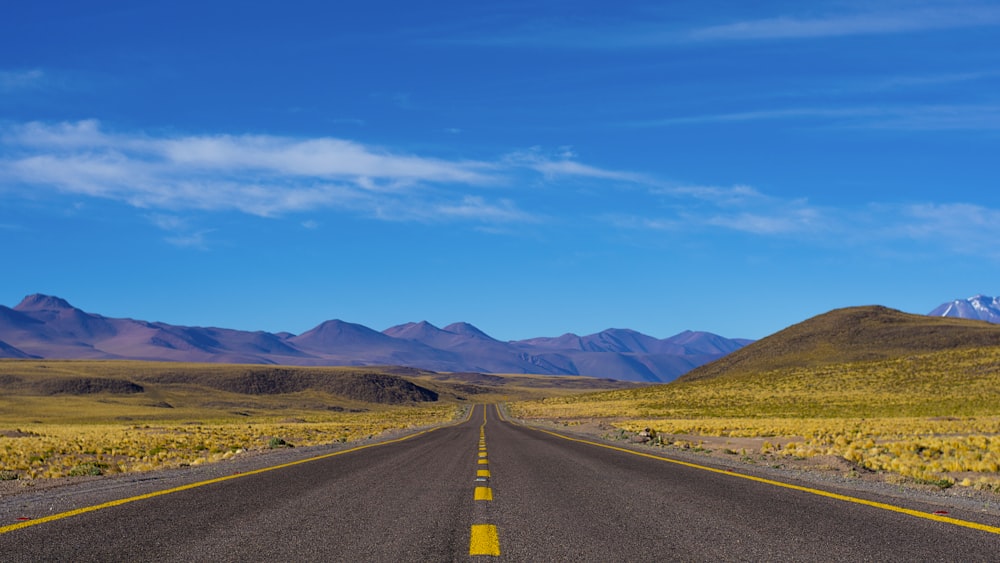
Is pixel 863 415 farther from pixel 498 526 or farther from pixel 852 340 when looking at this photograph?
pixel 852 340

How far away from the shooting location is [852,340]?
148 meters

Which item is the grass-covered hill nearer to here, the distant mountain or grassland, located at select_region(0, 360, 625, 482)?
the distant mountain

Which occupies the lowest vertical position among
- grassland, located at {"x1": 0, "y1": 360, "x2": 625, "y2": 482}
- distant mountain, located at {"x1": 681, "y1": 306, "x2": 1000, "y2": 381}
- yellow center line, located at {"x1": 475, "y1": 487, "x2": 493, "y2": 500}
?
grassland, located at {"x1": 0, "y1": 360, "x2": 625, "y2": 482}

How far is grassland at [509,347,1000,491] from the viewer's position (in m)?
21.8

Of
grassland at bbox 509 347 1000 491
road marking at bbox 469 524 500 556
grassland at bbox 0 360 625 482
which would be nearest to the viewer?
road marking at bbox 469 524 500 556

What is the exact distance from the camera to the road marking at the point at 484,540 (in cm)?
630

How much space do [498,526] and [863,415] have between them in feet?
199

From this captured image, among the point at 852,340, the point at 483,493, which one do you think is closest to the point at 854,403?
the point at 483,493

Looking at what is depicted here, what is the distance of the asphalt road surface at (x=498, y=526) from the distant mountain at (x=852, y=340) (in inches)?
5100

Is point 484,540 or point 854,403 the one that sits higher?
point 854,403

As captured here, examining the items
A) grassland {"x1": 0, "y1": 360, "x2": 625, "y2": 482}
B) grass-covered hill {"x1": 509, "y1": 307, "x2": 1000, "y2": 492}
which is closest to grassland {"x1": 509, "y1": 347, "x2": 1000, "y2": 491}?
grass-covered hill {"x1": 509, "y1": 307, "x2": 1000, "y2": 492}

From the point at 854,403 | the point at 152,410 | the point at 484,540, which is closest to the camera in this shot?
the point at 484,540

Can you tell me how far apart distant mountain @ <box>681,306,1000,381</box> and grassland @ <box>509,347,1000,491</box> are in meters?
9.16

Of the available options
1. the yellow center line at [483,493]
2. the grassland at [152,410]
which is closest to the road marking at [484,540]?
the yellow center line at [483,493]
